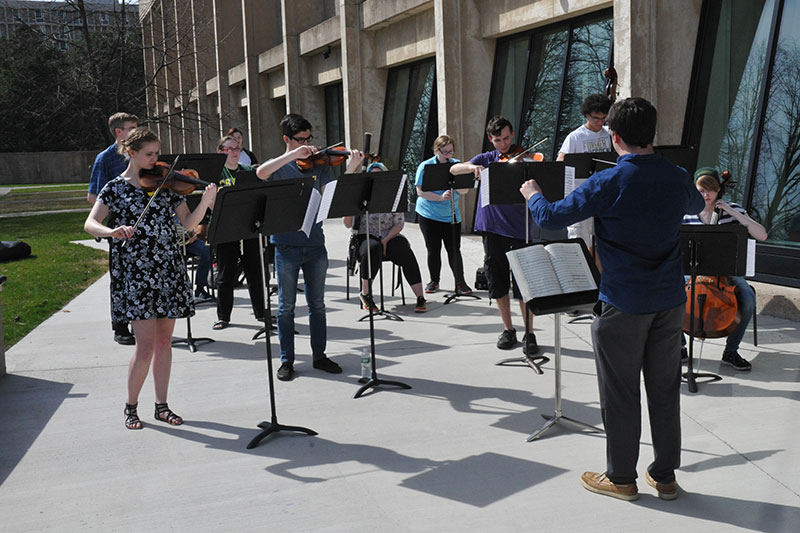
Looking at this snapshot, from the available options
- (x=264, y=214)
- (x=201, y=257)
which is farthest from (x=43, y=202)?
(x=264, y=214)

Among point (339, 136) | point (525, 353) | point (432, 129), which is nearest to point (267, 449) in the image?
point (525, 353)

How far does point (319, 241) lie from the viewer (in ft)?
21.3

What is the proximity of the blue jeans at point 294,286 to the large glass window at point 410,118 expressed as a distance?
1117 centimetres

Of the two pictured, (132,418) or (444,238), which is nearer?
(132,418)

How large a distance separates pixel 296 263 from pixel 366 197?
2.61 ft

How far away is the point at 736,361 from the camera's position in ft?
20.6

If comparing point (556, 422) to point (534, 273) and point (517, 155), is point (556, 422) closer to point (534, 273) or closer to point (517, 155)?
point (534, 273)

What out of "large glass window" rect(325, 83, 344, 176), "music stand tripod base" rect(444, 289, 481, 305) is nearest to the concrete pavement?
"music stand tripod base" rect(444, 289, 481, 305)

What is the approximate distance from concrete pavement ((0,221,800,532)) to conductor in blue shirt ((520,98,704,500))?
315mm

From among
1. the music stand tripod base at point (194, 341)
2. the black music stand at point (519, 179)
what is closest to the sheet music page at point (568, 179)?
the black music stand at point (519, 179)

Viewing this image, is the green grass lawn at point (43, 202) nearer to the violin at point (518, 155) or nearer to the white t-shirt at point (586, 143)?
the white t-shirt at point (586, 143)

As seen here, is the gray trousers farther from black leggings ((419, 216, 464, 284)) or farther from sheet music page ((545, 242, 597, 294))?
black leggings ((419, 216, 464, 284))

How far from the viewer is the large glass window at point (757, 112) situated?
8586mm

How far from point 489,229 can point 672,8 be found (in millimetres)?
4671
